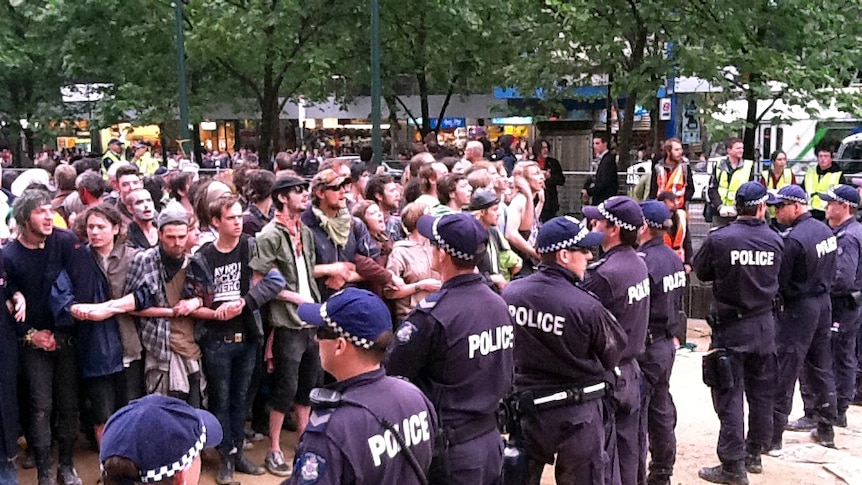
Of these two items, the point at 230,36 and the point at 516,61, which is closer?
the point at 230,36

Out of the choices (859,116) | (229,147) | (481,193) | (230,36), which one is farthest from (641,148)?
(481,193)

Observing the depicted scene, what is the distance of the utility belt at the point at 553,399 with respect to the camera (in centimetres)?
485

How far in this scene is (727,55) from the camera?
48.8 feet

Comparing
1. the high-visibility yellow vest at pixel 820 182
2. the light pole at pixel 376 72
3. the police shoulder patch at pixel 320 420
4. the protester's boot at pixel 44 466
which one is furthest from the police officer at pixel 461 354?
the high-visibility yellow vest at pixel 820 182

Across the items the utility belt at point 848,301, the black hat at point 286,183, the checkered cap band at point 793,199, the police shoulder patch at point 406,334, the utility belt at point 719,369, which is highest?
the black hat at point 286,183

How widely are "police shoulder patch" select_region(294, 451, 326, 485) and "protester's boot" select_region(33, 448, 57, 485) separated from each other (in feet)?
12.5

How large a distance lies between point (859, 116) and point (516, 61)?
727cm

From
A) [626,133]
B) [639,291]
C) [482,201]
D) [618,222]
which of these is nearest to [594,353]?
[639,291]

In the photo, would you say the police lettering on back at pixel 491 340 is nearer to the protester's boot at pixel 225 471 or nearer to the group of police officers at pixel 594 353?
the group of police officers at pixel 594 353

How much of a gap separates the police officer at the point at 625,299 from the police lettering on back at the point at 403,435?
230 cm

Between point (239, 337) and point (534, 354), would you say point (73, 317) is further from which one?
point (534, 354)

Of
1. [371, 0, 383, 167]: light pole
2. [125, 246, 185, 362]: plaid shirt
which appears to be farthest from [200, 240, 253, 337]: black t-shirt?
[371, 0, 383, 167]: light pole

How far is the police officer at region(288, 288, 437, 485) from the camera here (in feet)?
9.55

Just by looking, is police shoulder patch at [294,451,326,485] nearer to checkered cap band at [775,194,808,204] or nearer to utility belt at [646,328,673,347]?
utility belt at [646,328,673,347]
